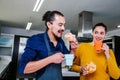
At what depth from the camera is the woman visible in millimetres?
1472

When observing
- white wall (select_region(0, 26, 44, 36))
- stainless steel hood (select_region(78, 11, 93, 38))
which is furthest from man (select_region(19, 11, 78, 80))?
white wall (select_region(0, 26, 44, 36))

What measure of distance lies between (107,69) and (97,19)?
5564 mm

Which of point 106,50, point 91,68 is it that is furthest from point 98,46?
point 91,68

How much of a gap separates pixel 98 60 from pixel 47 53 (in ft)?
2.00

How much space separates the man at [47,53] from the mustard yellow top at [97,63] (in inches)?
15.7

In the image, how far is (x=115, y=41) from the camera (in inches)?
120

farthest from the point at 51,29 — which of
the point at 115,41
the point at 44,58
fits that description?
the point at 115,41

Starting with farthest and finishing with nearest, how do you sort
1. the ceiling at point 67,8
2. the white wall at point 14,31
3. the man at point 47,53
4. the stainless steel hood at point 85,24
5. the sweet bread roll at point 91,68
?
the white wall at point 14,31 < the stainless steel hood at point 85,24 < the ceiling at point 67,8 < the sweet bread roll at point 91,68 < the man at point 47,53

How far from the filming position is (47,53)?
1126 mm

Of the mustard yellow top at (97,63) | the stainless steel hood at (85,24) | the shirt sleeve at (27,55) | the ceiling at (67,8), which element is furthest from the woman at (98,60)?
the stainless steel hood at (85,24)

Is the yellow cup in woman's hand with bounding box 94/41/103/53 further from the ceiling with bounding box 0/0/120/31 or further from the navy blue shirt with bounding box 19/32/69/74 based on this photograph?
the ceiling with bounding box 0/0/120/31

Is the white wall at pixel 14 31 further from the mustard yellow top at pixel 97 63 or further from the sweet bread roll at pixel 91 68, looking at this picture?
the sweet bread roll at pixel 91 68

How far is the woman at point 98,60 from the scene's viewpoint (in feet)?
4.83

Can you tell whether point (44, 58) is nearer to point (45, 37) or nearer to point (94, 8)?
point (45, 37)
